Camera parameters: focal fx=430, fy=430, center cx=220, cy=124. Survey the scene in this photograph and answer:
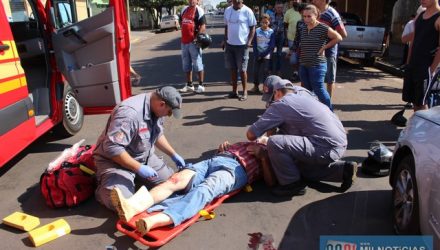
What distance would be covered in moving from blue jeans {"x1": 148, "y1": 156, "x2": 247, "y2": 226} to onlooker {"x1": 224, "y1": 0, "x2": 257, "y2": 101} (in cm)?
403

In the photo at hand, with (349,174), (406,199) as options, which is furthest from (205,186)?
(406,199)

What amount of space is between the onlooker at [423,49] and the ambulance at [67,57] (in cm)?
359

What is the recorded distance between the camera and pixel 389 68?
12.1m

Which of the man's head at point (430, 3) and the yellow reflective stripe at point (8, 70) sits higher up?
the man's head at point (430, 3)

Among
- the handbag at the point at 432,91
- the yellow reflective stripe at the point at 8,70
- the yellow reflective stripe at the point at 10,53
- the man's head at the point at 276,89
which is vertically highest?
the yellow reflective stripe at the point at 10,53

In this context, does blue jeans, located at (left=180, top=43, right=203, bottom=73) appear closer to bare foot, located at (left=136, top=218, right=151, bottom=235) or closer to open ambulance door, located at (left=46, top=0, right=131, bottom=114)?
open ambulance door, located at (left=46, top=0, right=131, bottom=114)

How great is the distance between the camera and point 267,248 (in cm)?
324

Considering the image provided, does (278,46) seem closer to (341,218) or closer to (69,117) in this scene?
(69,117)

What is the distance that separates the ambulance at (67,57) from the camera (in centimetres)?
523

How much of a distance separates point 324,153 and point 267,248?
1.14 metres

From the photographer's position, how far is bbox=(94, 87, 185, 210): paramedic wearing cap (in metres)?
3.55

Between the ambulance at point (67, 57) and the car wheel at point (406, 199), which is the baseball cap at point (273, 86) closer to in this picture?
the car wheel at point (406, 199)

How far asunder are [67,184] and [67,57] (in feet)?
7.06

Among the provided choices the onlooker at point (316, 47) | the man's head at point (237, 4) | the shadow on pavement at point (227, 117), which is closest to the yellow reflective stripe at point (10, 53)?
the shadow on pavement at point (227, 117)
